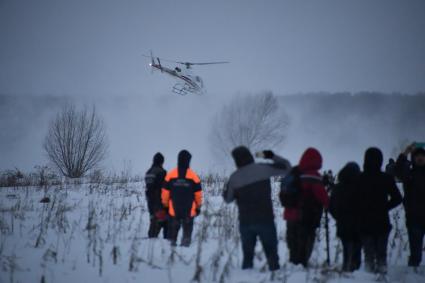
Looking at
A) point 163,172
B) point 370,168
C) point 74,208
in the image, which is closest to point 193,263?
point 163,172

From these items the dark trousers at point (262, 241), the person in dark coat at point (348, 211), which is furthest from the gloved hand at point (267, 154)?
the person in dark coat at point (348, 211)

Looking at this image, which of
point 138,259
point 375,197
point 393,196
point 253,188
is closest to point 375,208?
point 375,197

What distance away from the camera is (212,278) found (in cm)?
467

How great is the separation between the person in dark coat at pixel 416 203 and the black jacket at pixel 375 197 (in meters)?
0.63

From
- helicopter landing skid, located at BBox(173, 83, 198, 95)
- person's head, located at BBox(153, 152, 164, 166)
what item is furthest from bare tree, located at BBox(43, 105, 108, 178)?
person's head, located at BBox(153, 152, 164, 166)

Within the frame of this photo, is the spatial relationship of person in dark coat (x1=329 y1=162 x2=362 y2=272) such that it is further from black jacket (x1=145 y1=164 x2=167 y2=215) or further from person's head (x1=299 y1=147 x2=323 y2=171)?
black jacket (x1=145 y1=164 x2=167 y2=215)

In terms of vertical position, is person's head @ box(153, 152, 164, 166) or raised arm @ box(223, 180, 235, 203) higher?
person's head @ box(153, 152, 164, 166)

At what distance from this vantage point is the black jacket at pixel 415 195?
5.73 metres

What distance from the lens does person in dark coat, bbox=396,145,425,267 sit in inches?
227

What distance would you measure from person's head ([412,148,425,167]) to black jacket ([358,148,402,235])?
2.98 ft

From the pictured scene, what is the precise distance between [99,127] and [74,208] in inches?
627

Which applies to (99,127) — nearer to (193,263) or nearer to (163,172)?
(163,172)

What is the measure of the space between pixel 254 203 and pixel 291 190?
2.41 feet

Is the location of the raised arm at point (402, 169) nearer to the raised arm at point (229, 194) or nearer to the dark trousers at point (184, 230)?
the raised arm at point (229, 194)
